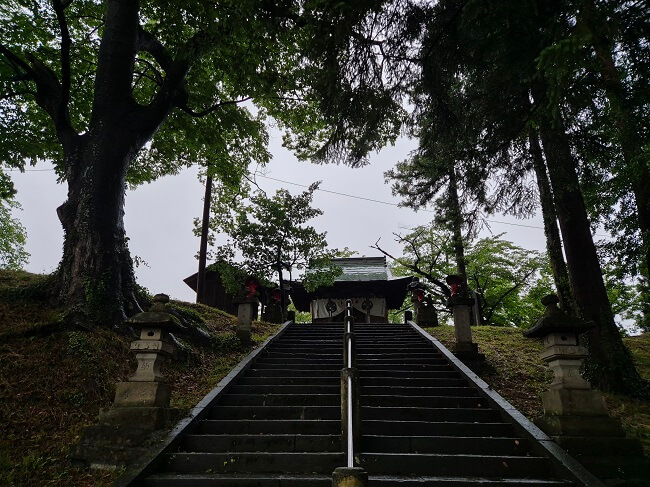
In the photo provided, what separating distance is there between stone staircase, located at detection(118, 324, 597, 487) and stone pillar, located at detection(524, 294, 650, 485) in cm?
41

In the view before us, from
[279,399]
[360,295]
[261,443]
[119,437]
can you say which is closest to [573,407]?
[261,443]

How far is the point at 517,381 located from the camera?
738cm

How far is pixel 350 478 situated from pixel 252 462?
268 cm

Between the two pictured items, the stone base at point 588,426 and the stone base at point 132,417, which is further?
the stone base at point 132,417

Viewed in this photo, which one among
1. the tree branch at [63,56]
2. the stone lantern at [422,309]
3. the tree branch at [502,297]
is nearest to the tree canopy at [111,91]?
the tree branch at [63,56]

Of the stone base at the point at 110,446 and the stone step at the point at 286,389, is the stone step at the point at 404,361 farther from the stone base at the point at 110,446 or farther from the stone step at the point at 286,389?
the stone base at the point at 110,446

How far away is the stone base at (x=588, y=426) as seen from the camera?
4.28 metres

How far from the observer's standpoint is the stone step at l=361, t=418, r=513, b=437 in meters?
5.09

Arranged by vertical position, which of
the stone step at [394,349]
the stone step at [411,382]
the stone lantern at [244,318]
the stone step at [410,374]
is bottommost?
the stone step at [411,382]

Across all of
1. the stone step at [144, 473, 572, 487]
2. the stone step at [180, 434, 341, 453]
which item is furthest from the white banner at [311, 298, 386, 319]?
the stone step at [144, 473, 572, 487]

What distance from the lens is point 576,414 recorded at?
14.5ft

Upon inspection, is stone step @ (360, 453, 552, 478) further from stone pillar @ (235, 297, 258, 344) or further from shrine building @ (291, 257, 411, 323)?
shrine building @ (291, 257, 411, 323)

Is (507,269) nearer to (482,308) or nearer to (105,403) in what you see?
(482,308)

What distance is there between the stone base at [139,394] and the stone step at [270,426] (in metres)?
0.81
